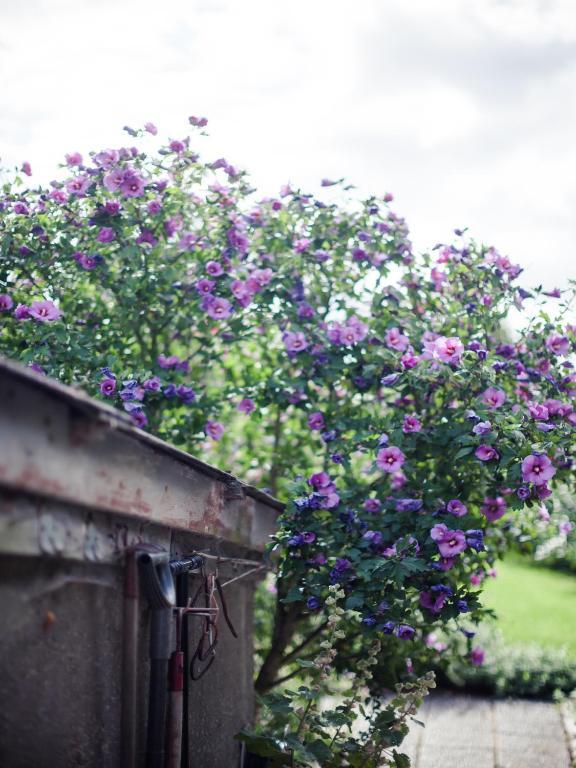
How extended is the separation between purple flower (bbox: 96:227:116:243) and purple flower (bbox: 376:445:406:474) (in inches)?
58.7

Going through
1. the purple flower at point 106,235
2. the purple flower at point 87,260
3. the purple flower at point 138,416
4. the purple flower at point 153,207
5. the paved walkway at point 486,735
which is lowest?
the paved walkway at point 486,735

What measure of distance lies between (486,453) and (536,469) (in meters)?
0.20

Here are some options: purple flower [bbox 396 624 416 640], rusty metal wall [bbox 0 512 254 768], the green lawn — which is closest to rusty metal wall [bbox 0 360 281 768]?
rusty metal wall [bbox 0 512 254 768]

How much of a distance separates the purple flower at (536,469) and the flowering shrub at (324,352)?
0.02 meters

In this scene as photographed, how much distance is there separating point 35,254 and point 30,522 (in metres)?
2.42

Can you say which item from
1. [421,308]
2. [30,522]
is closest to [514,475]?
[421,308]

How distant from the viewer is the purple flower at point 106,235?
3984 mm

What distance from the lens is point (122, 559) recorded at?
234 cm

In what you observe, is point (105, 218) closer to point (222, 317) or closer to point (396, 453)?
point (222, 317)

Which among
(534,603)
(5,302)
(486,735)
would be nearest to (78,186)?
(5,302)

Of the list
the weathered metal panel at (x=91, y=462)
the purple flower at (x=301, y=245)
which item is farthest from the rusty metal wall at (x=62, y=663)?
the purple flower at (x=301, y=245)

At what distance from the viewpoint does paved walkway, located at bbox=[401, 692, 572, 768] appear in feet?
15.9

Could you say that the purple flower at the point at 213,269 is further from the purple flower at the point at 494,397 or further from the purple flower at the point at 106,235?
the purple flower at the point at 494,397

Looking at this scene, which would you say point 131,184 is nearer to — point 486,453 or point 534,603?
point 486,453
